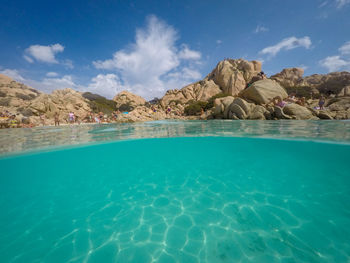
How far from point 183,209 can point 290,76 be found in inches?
3536

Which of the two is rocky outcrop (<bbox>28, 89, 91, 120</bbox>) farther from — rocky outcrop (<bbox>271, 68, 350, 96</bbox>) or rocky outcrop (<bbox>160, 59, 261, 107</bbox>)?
rocky outcrop (<bbox>271, 68, 350, 96</bbox>)

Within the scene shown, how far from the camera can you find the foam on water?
8.38 ft

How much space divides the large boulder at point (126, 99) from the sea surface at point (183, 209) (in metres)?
90.2

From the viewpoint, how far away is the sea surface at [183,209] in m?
2.56

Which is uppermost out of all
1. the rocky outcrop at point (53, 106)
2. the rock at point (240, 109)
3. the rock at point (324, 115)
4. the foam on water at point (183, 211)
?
the rocky outcrop at point (53, 106)

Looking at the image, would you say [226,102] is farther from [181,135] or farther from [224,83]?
[224,83]

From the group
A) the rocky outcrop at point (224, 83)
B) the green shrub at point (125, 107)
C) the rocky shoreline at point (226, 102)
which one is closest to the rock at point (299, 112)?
the rocky shoreline at point (226, 102)

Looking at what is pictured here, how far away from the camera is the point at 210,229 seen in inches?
119

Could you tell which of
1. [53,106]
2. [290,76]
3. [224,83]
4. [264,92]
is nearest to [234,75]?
[224,83]

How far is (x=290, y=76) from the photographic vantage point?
69.5 m

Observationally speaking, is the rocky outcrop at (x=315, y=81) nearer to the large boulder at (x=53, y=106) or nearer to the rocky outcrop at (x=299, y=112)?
the rocky outcrop at (x=299, y=112)

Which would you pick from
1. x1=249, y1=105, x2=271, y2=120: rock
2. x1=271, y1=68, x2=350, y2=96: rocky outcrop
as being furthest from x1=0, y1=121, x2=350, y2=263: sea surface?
x1=271, y1=68, x2=350, y2=96: rocky outcrop

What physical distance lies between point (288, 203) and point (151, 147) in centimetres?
862

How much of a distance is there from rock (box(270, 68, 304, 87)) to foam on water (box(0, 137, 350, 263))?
74.2 meters
